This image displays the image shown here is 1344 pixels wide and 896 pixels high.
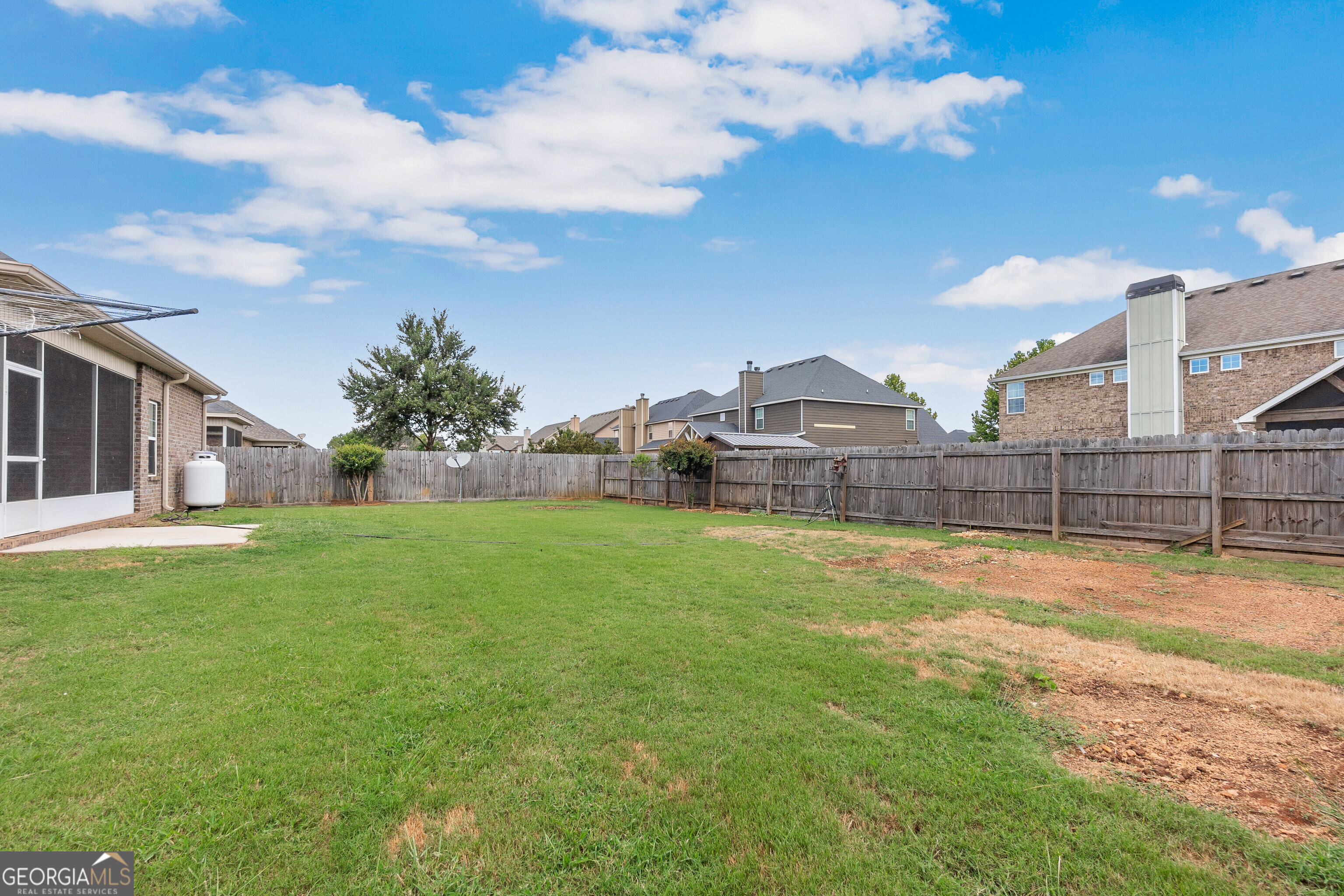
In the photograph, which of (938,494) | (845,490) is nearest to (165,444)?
(845,490)

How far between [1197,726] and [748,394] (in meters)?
32.9

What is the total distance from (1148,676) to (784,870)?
10.7 ft

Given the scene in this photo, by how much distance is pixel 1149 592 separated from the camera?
6547 mm

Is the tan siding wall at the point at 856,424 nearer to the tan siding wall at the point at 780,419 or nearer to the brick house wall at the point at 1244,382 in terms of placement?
the tan siding wall at the point at 780,419

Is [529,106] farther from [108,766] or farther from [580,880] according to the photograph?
[580,880]

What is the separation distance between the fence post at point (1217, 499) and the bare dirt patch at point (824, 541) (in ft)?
12.8

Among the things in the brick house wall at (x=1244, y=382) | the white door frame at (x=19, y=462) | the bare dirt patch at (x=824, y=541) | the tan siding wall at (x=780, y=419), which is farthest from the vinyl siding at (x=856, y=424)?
the white door frame at (x=19, y=462)

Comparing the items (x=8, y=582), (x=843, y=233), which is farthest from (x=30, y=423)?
(x=843, y=233)

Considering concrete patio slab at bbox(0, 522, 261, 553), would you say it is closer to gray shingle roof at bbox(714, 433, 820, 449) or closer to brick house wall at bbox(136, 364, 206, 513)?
brick house wall at bbox(136, 364, 206, 513)

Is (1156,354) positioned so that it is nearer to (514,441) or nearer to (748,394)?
(748,394)

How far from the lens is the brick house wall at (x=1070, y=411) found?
20.3 meters

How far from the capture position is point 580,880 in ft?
6.24

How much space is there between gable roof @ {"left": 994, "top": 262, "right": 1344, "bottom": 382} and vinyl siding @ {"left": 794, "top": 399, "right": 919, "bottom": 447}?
1176 cm

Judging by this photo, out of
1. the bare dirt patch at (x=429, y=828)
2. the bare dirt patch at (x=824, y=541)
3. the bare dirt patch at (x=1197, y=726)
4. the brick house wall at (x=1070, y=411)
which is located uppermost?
the brick house wall at (x=1070, y=411)
